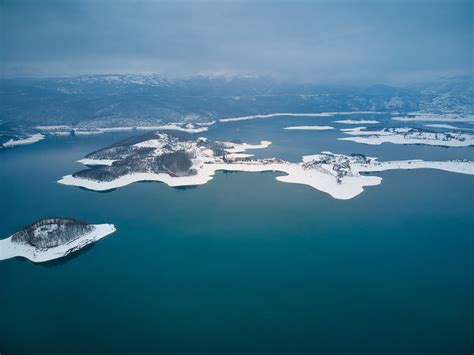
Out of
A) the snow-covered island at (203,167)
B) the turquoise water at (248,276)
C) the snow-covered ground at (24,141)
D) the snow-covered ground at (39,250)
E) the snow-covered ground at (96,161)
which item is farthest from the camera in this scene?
the snow-covered ground at (24,141)

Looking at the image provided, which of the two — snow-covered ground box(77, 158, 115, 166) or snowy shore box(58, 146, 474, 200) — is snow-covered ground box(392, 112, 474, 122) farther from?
snow-covered ground box(77, 158, 115, 166)

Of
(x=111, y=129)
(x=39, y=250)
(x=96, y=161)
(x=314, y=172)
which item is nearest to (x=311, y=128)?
(x=314, y=172)

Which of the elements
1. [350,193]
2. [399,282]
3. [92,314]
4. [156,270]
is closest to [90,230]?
[156,270]

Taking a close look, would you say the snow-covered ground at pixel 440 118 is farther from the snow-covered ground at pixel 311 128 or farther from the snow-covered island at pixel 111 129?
the snow-covered island at pixel 111 129

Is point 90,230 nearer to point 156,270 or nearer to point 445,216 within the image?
point 156,270

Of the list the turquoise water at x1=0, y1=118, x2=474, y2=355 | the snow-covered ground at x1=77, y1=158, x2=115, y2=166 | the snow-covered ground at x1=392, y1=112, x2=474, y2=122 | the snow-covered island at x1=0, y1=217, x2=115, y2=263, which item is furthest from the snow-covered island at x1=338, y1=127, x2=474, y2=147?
the snow-covered island at x1=0, y1=217, x2=115, y2=263

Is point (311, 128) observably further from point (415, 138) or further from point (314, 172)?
point (314, 172)

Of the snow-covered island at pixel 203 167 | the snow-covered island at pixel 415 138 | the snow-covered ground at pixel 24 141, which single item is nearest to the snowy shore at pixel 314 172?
the snow-covered island at pixel 203 167
